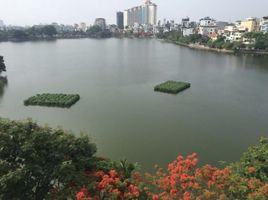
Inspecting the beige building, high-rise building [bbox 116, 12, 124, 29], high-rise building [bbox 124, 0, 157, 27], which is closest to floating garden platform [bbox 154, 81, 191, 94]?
the beige building

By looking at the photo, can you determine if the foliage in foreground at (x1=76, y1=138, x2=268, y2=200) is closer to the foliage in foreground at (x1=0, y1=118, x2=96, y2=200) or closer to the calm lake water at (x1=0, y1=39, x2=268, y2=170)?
the foliage in foreground at (x1=0, y1=118, x2=96, y2=200)

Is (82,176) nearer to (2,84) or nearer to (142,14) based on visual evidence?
(2,84)

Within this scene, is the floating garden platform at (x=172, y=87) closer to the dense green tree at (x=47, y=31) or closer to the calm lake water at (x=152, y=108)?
the calm lake water at (x=152, y=108)

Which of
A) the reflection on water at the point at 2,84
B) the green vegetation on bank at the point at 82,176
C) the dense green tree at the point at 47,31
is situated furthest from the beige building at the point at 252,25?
the green vegetation on bank at the point at 82,176

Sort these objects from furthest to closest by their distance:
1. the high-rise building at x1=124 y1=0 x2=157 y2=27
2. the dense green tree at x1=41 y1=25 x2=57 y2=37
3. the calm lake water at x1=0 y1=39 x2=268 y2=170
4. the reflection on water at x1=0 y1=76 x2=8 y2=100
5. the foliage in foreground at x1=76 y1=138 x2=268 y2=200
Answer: the high-rise building at x1=124 y1=0 x2=157 y2=27 < the dense green tree at x1=41 y1=25 x2=57 y2=37 < the reflection on water at x1=0 y1=76 x2=8 y2=100 < the calm lake water at x1=0 y1=39 x2=268 y2=170 < the foliage in foreground at x1=76 y1=138 x2=268 y2=200

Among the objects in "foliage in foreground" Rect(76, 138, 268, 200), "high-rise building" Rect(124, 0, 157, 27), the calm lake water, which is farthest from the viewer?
"high-rise building" Rect(124, 0, 157, 27)
